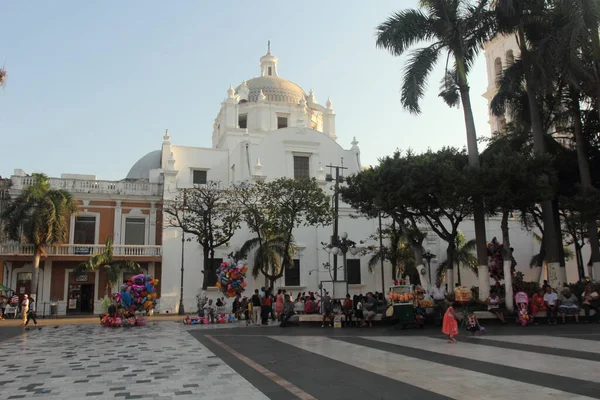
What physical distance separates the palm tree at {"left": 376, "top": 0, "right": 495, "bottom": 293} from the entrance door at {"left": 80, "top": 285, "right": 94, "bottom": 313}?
2418 centimetres

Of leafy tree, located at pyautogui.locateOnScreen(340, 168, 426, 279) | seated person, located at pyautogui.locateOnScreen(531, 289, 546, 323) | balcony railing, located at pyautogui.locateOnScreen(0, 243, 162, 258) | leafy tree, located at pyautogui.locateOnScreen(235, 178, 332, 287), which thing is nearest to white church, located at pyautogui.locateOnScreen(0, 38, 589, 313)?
balcony railing, located at pyautogui.locateOnScreen(0, 243, 162, 258)

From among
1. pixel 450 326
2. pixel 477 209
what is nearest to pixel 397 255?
pixel 477 209

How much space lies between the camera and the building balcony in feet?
102

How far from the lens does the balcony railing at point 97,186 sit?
110 ft

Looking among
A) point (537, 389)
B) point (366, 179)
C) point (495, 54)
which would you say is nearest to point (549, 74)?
point (366, 179)

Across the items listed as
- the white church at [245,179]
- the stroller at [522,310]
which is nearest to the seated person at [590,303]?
the stroller at [522,310]

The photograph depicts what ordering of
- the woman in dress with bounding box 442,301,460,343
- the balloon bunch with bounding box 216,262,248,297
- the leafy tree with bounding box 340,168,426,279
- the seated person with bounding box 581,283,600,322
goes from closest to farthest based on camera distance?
1. the woman in dress with bounding box 442,301,460,343
2. the seated person with bounding box 581,283,600,322
3. the leafy tree with bounding box 340,168,426,279
4. the balloon bunch with bounding box 216,262,248,297

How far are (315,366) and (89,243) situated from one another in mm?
28392

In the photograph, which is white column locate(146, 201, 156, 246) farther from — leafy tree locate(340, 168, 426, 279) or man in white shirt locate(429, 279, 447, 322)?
man in white shirt locate(429, 279, 447, 322)

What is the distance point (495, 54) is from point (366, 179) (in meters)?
30.7

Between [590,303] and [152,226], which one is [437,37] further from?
[152,226]

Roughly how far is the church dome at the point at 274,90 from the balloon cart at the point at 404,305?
1268 inches

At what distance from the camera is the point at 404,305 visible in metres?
17.1

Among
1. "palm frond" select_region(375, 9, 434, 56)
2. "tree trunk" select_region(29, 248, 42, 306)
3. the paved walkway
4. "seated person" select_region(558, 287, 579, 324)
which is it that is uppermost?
"palm frond" select_region(375, 9, 434, 56)
